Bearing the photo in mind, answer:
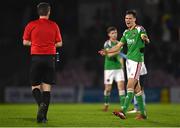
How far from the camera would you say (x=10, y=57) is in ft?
85.4

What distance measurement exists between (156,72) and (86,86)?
10.5 feet

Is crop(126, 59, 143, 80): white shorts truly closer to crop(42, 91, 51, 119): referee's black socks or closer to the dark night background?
crop(42, 91, 51, 119): referee's black socks

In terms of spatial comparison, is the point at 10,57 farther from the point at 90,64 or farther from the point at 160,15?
the point at 160,15

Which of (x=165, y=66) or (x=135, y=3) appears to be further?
(x=135, y=3)

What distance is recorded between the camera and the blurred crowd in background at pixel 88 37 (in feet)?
81.0

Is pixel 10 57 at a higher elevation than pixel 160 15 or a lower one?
lower

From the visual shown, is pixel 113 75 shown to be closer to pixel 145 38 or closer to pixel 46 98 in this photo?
pixel 145 38

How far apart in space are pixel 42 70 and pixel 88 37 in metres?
15.3

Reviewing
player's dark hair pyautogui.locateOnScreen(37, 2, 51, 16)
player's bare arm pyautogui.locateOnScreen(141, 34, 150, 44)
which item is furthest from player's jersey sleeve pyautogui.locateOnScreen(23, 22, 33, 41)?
player's bare arm pyautogui.locateOnScreen(141, 34, 150, 44)

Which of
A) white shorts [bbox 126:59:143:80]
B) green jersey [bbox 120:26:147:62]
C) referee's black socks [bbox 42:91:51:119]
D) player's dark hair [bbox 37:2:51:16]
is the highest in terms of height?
player's dark hair [bbox 37:2:51:16]

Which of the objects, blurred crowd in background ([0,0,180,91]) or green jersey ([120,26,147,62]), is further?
blurred crowd in background ([0,0,180,91])

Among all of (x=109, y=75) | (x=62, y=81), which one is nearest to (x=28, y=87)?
(x=62, y=81)

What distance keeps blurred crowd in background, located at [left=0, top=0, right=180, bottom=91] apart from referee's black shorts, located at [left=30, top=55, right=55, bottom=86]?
13.9 m

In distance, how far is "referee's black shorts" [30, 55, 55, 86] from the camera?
34.2 ft
